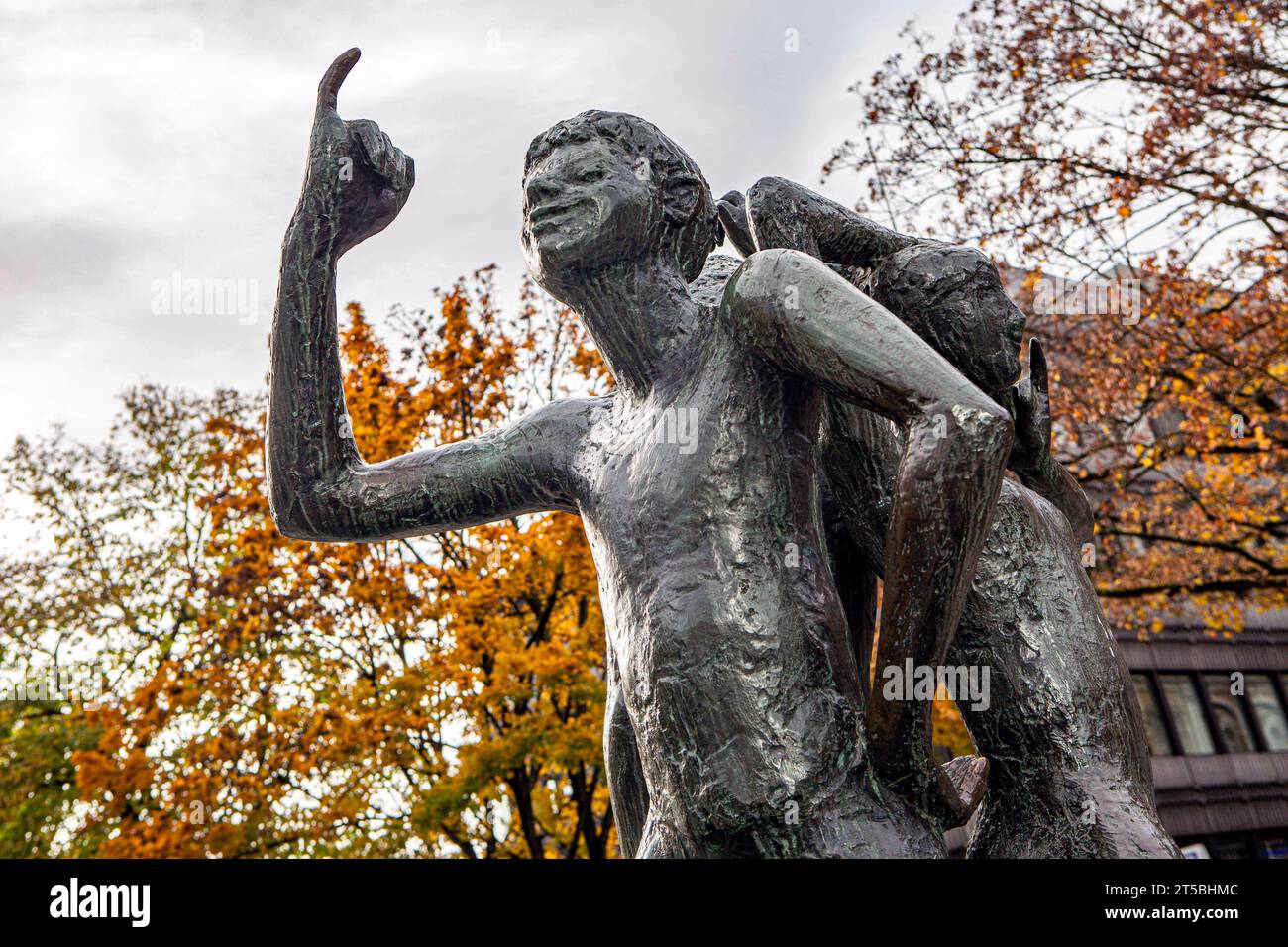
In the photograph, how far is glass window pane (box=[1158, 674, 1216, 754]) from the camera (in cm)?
2878

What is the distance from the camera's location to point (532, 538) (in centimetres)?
1050

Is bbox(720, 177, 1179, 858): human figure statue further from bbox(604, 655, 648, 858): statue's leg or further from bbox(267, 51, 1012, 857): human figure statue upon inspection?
bbox(604, 655, 648, 858): statue's leg

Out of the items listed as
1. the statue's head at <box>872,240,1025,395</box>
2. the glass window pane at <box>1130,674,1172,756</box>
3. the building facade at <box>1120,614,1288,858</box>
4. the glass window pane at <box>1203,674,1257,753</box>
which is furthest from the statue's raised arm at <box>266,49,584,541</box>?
the glass window pane at <box>1203,674,1257,753</box>

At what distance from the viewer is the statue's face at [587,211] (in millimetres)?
2336

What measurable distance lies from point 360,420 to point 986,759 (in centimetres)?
922

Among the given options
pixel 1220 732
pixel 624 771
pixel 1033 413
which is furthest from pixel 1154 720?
pixel 624 771

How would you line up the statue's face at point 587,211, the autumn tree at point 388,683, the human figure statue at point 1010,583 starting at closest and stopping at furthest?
the human figure statue at point 1010,583 < the statue's face at point 587,211 < the autumn tree at point 388,683

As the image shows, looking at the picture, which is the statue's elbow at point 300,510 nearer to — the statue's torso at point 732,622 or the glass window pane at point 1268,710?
the statue's torso at point 732,622

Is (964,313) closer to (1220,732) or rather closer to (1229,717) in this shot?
(1220,732)

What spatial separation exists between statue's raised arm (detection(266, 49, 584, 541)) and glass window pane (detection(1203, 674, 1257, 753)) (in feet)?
100

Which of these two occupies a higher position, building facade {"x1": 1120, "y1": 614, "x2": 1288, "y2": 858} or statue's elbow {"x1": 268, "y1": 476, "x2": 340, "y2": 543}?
building facade {"x1": 1120, "y1": 614, "x2": 1288, "y2": 858}

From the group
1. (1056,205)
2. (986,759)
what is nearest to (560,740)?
(1056,205)

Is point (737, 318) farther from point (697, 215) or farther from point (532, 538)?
point (532, 538)

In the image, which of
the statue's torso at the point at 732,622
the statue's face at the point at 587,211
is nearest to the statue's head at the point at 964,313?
the statue's torso at the point at 732,622
